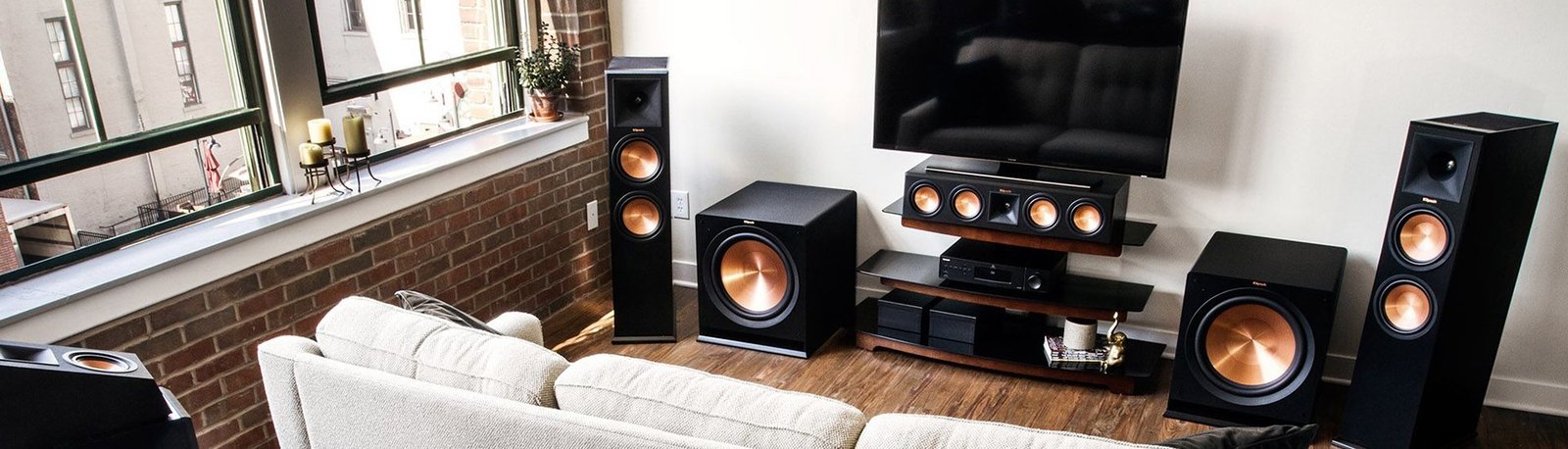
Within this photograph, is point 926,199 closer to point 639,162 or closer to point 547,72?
point 639,162

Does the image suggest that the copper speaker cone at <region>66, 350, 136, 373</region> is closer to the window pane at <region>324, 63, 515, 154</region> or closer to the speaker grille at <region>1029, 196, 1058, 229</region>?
the window pane at <region>324, 63, 515, 154</region>

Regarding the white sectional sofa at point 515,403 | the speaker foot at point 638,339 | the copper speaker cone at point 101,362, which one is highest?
the copper speaker cone at point 101,362

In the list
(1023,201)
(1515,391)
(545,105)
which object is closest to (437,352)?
(1023,201)

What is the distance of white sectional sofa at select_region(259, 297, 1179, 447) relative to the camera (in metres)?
1.61

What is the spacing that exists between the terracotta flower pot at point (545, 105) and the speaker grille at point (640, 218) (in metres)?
0.52

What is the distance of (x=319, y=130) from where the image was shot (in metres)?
3.03

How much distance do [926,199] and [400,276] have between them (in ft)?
5.43

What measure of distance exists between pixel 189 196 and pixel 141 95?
0.30 meters

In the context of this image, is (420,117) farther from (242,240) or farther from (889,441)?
(889,441)

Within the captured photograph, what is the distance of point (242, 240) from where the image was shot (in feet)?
9.00

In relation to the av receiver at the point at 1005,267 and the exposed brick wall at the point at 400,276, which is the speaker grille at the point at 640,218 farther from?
the av receiver at the point at 1005,267

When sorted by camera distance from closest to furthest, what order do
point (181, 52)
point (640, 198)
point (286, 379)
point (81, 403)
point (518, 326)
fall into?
point (81, 403)
point (286, 379)
point (518, 326)
point (181, 52)
point (640, 198)

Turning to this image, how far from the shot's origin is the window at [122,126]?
246 cm

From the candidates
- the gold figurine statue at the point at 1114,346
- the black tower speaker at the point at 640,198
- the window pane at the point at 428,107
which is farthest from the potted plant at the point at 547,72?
the gold figurine statue at the point at 1114,346
